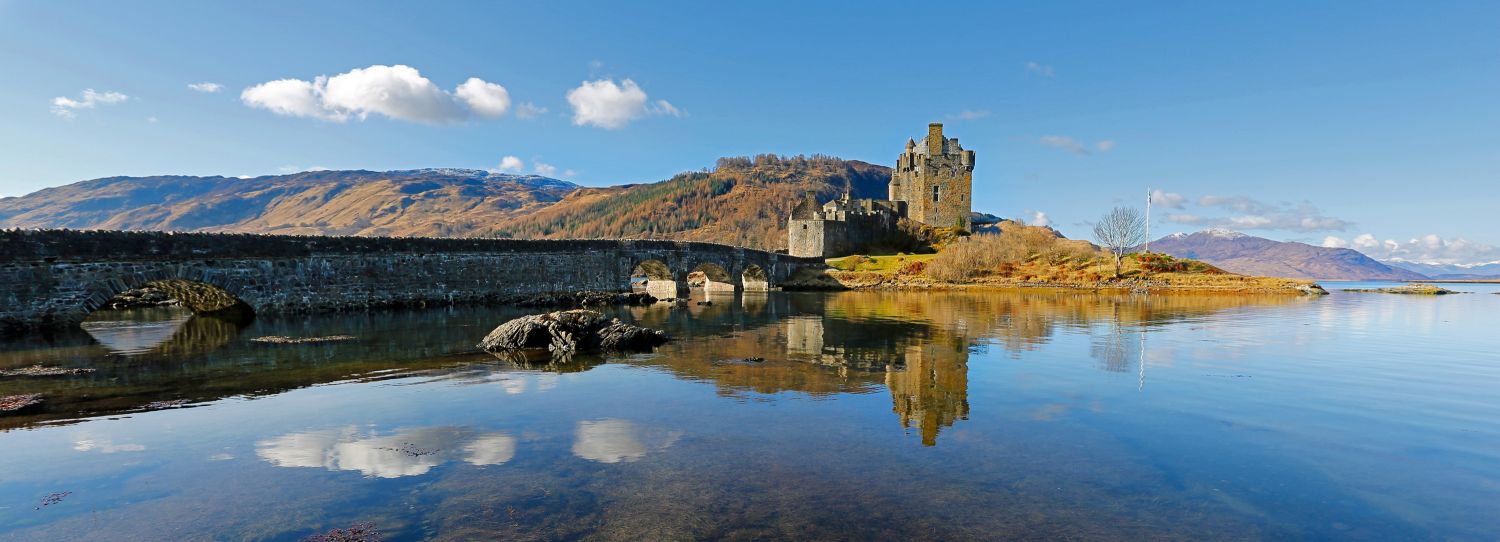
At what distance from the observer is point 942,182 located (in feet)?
300

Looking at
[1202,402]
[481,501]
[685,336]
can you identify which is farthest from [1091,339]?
[481,501]

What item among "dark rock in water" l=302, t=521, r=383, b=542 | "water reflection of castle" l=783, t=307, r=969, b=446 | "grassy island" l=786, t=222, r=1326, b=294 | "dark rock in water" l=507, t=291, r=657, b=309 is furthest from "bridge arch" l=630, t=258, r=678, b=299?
"dark rock in water" l=302, t=521, r=383, b=542

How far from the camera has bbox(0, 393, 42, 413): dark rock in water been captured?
11231 millimetres

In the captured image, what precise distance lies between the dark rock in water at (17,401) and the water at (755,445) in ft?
0.84

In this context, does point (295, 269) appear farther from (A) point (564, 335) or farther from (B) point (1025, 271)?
(B) point (1025, 271)

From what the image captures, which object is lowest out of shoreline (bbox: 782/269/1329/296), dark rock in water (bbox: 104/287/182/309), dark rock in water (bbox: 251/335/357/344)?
dark rock in water (bbox: 251/335/357/344)

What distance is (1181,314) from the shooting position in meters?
34.8

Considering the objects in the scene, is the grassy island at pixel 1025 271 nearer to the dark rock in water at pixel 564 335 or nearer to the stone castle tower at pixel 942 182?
the stone castle tower at pixel 942 182

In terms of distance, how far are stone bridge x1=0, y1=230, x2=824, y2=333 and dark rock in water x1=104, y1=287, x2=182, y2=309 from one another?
8.54 metres

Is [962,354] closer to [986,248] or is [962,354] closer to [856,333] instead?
[856,333]

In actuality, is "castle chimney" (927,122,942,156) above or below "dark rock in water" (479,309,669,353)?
above

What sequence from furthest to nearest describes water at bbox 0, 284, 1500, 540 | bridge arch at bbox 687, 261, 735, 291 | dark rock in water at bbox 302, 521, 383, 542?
bridge arch at bbox 687, 261, 735, 291 → water at bbox 0, 284, 1500, 540 → dark rock in water at bbox 302, 521, 383, 542

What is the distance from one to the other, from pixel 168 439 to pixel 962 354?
17600 millimetres

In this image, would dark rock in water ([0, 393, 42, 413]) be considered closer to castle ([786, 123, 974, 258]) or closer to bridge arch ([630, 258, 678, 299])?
bridge arch ([630, 258, 678, 299])
